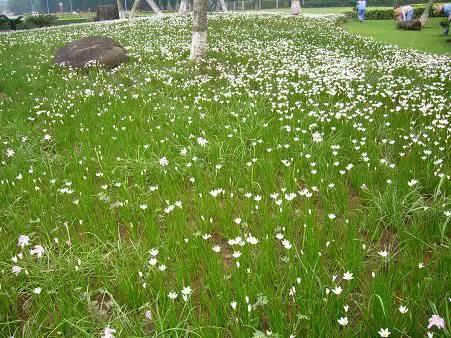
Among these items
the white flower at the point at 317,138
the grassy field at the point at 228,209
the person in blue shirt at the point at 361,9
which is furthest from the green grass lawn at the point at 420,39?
the white flower at the point at 317,138

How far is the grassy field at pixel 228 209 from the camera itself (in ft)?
10.4

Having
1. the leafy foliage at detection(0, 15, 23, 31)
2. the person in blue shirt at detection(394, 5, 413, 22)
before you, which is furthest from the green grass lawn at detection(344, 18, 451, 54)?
the leafy foliage at detection(0, 15, 23, 31)

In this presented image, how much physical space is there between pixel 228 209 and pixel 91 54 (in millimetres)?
11414

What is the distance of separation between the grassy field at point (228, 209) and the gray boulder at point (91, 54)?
3506mm

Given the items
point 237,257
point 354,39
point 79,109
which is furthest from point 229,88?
point 354,39

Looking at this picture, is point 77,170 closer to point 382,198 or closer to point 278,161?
point 278,161

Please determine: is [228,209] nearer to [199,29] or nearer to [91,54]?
[199,29]

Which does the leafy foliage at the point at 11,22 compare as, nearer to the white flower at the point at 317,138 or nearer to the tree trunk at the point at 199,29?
the tree trunk at the point at 199,29

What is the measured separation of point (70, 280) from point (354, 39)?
60.1 ft

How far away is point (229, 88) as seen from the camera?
10.0 metres

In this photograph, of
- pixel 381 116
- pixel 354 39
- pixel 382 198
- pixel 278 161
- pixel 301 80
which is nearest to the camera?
pixel 382 198

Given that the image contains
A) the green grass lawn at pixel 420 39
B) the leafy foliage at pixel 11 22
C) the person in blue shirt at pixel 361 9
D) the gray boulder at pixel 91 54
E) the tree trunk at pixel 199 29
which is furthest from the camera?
the leafy foliage at pixel 11 22

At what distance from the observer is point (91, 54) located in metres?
14.0

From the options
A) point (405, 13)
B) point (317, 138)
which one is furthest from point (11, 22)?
point (317, 138)
